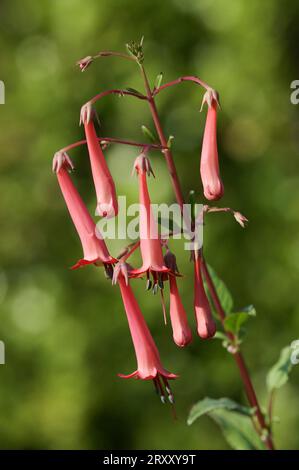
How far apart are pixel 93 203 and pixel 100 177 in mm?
2274

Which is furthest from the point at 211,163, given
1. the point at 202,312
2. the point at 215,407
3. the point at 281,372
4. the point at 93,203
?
the point at 93,203

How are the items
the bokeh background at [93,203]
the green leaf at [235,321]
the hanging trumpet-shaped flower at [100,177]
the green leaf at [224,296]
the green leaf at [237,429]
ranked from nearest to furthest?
the hanging trumpet-shaped flower at [100,177] → the green leaf at [235,321] → the green leaf at [224,296] → the green leaf at [237,429] → the bokeh background at [93,203]

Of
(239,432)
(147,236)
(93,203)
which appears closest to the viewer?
(147,236)

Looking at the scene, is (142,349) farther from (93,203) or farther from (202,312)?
(93,203)

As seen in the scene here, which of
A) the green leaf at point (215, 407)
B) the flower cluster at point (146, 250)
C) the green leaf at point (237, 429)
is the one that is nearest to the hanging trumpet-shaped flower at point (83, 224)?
the flower cluster at point (146, 250)

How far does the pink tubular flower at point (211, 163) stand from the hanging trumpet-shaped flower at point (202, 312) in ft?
0.64

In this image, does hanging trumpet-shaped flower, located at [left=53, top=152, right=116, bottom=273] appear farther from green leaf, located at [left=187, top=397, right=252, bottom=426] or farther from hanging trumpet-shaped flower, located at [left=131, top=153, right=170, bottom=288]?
green leaf, located at [left=187, top=397, right=252, bottom=426]

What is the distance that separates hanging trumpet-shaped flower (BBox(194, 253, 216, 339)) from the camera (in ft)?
6.81

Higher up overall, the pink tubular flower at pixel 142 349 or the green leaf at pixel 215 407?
the pink tubular flower at pixel 142 349

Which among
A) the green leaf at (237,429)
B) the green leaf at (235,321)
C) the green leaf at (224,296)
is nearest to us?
the green leaf at (235,321)

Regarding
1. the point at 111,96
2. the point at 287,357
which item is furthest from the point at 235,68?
the point at 287,357

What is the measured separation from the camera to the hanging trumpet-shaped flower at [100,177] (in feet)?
6.77

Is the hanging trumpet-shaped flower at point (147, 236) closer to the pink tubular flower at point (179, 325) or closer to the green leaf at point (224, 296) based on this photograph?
the pink tubular flower at point (179, 325)

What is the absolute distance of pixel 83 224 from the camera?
2223 mm
